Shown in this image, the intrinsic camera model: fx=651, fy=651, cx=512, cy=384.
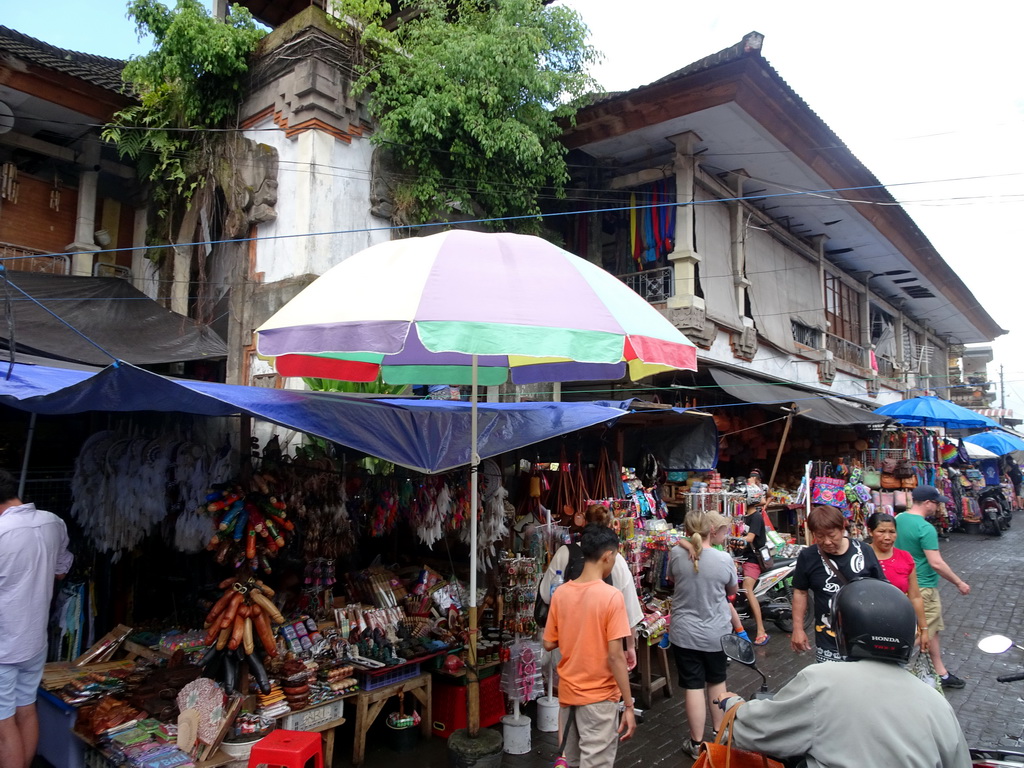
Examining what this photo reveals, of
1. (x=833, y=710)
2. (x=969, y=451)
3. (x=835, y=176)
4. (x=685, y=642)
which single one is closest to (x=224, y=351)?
(x=685, y=642)

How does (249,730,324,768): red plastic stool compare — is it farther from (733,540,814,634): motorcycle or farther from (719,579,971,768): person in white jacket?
(733,540,814,634): motorcycle

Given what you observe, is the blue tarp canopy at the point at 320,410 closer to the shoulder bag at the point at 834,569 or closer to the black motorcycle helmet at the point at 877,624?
the shoulder bag at the point at 834,569

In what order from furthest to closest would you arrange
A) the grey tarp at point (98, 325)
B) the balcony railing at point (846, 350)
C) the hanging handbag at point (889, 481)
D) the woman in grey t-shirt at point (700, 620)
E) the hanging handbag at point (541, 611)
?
1. the balcony railing at point (846, 350)
2. the hanging handbag at point (889, 481)
3. the grey tarp at point (98, 325)
4. the hanging handbag at point (541, 611)
5. the woman in grey t-shirt at point (700, 620)

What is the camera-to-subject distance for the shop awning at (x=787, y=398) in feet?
33.3

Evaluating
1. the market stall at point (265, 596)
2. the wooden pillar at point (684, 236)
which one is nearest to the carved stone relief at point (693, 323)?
the wooden pillar at point (684, 236)

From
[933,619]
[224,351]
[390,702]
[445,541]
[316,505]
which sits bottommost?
[390,702]

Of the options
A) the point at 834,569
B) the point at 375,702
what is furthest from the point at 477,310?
Result: the point at 375,702

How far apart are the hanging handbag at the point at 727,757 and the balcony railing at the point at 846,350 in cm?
1439

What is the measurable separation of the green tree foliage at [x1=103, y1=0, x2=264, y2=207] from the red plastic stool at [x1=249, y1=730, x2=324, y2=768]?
7907mm

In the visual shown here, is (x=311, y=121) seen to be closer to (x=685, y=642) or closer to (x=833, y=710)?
(x=685, y=642)

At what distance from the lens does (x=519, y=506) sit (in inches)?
279

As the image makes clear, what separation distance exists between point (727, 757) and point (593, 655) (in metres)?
1.17

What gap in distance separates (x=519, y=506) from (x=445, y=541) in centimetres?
101

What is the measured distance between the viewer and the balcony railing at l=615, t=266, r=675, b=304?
1075cm
